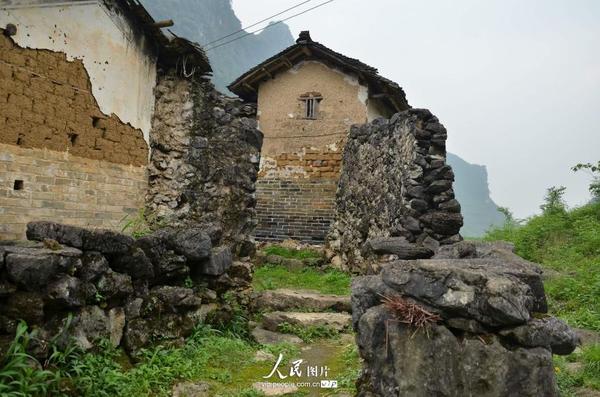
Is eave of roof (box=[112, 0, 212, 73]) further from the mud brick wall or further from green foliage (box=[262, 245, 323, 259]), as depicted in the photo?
green foliage (box=[262, 245, 323, 259])

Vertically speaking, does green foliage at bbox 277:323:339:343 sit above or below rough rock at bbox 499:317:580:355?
below

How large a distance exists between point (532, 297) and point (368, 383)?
117cm

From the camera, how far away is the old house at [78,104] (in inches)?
201

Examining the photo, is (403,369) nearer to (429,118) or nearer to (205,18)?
(429,118)

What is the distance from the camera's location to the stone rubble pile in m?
2.46

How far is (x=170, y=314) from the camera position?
14.6 feet

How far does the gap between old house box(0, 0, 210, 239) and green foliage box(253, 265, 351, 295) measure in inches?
124

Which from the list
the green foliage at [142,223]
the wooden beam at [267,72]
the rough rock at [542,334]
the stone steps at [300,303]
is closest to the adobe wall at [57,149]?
the green foliage at [142,223]

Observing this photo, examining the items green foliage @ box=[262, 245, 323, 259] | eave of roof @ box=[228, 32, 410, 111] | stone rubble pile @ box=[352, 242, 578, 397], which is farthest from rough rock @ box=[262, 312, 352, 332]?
eave of roof @ box=[228, 32, 410, 111]

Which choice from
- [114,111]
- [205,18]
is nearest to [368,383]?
[114,111]

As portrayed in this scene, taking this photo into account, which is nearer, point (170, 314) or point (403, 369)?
point (403, 369)

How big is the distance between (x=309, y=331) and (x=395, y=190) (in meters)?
3.53

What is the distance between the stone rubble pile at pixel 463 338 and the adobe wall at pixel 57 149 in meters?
4.28

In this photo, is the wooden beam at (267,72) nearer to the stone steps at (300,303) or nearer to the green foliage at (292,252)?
the green foliage at (292,252)
